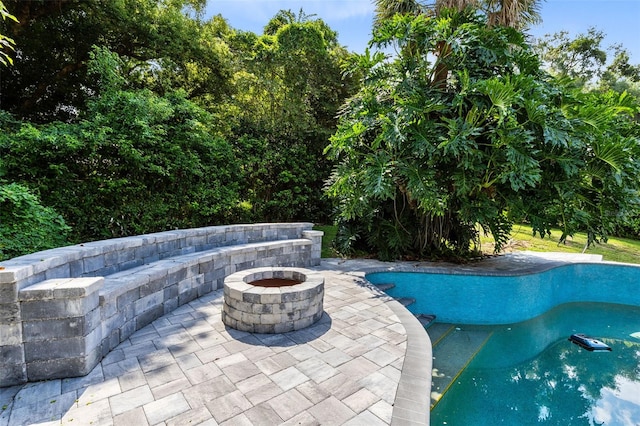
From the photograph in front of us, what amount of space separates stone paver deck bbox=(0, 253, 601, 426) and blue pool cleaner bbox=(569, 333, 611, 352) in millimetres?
4091

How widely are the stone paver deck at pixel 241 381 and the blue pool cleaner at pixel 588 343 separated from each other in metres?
4.19

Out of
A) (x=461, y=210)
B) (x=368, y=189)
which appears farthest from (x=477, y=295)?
(x=368, y=189)

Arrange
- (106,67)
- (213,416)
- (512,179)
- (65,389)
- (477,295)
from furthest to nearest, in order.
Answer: (477,295)
(106,67)
(512,179)
(65,389)
(213,416)

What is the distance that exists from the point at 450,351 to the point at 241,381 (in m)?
4.17

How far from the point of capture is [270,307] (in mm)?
3990

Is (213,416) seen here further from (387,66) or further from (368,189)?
(387,66)

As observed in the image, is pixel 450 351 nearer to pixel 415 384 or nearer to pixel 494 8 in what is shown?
pixel 415 384

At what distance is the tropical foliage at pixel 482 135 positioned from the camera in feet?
19.2

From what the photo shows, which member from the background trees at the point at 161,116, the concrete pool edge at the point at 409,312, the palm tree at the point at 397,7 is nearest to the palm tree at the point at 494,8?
the palm tree at the point at 397,7

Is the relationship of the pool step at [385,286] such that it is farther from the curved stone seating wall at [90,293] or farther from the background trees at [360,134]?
the curved stone seating wall at [90,293]

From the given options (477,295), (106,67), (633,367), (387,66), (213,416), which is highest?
(387,66)

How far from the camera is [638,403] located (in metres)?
4.23

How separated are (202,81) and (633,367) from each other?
13.8m

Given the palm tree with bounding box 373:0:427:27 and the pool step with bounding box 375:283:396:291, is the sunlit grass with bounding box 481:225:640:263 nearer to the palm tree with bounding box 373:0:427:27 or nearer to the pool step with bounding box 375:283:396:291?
the pool step with bounding box 375:283:396:291
